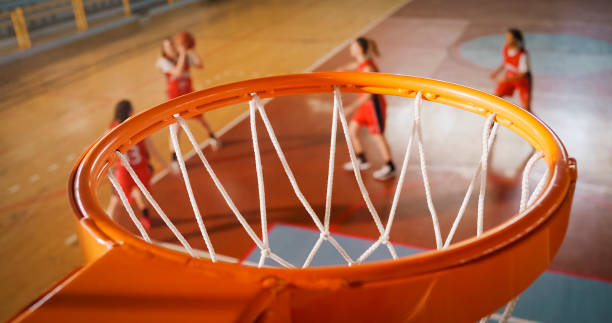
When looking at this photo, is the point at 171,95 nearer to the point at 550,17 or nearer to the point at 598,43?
the point at 598,43

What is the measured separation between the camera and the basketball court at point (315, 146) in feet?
14.7

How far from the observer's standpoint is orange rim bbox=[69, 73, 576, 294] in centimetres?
134

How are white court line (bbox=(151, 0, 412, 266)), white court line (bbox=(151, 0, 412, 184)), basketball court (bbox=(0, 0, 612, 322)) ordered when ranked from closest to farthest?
1. basketball court (bbox=(0, 0, 612, 322))
2. white court line (bbox=(151, 0, 412, 266))
3. white court line (bbox=(151, 0, 412, 184))

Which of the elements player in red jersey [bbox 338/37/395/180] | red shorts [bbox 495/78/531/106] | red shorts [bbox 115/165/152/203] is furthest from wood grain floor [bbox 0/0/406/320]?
red shorts [bbox 495/78/531/106]

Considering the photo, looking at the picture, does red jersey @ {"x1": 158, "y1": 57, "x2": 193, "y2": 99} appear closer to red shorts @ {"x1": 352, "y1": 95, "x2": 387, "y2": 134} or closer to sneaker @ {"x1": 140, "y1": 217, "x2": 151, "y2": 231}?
sneaker @ {"x1": 140, "y1": 217, "x2": 151, "y2": 231}

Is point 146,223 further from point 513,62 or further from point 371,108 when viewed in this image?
point 513,62

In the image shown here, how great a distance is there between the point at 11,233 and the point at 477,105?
450 cm

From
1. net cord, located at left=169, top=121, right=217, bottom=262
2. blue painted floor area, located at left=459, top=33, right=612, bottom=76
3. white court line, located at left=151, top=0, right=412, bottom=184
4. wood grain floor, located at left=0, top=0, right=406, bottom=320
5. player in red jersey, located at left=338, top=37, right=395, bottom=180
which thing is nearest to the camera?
net cord, located at left=169, top=121, right=217, bottom=262

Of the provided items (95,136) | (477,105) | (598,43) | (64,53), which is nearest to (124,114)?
(95,136)

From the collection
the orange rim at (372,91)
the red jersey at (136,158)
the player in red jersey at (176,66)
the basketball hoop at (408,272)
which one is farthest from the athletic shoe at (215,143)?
the basketball hoop at (408,272)

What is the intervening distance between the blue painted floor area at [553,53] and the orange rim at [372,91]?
7120 mm

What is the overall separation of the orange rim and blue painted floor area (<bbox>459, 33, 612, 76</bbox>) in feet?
23.4

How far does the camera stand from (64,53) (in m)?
11.5

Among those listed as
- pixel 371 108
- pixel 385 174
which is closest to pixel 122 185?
pixel 371 108
